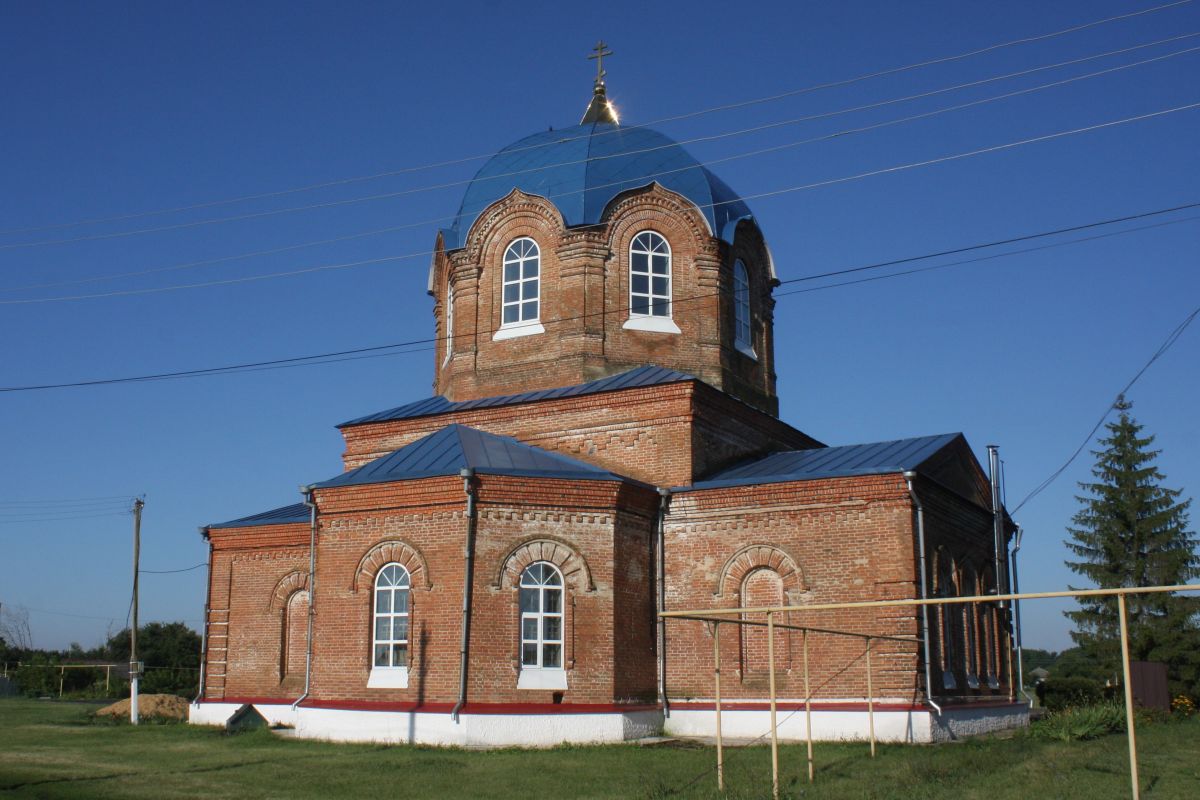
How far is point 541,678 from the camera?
617 inches

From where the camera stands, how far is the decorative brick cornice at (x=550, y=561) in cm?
1592

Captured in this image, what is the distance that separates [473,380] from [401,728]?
7.13 meters

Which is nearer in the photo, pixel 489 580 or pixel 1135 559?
pixel 489 580

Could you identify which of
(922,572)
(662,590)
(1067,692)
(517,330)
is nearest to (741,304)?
(517,330)

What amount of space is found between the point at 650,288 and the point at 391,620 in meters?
7.52

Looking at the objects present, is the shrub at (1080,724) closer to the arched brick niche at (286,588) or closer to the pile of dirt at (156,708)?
the arched brick niche at (286,588)

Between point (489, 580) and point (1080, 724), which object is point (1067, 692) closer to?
point (1080, 724)

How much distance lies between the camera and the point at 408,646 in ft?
52.1

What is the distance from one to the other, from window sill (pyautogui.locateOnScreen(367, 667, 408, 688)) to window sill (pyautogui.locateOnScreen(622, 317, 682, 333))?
7.16m

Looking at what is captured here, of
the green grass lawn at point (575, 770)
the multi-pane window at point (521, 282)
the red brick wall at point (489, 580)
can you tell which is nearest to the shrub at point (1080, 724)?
the green grass lawn at point (575, 770)

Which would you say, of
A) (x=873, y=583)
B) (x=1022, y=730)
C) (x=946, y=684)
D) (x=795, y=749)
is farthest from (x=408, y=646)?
(x=1022, y=730)

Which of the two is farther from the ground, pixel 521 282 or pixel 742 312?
pixel 521 282

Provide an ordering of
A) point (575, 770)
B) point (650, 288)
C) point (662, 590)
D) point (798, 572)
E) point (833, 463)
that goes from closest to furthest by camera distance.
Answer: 1. point (575, 770)
2. point (798, 572)
3. point (662, 590)
4. point (833, 463)
5. point (650, 288)

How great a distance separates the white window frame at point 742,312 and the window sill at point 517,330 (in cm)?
359
